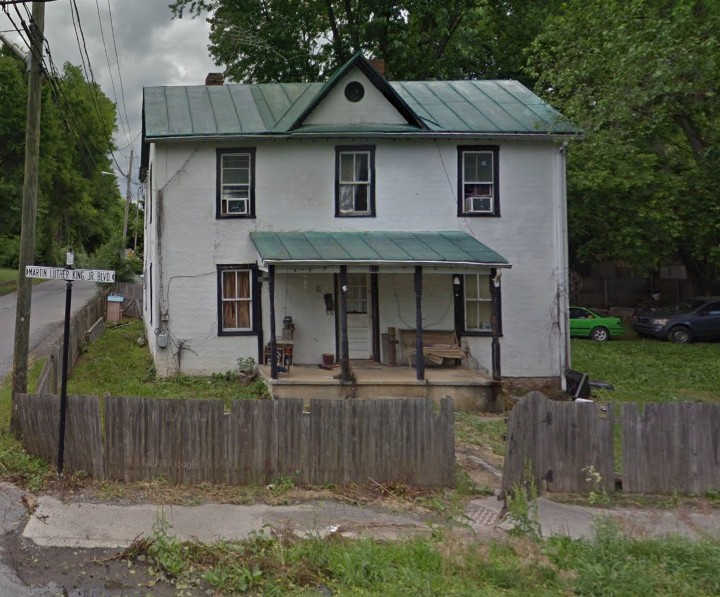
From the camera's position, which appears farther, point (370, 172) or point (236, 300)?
point (370, 172)

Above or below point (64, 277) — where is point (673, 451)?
below

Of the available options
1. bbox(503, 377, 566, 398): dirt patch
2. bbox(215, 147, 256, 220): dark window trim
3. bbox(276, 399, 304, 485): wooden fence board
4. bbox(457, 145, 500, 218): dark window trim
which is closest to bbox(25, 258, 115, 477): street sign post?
bbox(276, 399, 304, 485): wooden fence board

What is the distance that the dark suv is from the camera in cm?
2172

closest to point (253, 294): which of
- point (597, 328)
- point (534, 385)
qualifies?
point (534, 385)

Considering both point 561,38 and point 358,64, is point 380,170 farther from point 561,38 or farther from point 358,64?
point 561,38

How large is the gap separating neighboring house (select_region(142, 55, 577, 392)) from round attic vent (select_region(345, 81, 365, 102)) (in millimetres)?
24

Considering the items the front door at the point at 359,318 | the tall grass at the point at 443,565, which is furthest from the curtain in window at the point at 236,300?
the tall grass at the point at 443,565

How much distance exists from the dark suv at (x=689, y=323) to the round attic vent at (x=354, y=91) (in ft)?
51.2

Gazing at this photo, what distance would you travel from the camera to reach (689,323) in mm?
21797

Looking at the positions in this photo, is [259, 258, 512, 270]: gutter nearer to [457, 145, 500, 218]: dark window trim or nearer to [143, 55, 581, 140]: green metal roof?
[457, 145, 500, 218]: dark window trim

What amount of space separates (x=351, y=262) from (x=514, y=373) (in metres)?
4.97

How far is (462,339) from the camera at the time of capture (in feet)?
45.1

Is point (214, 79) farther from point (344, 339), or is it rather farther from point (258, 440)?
point (258, 440)

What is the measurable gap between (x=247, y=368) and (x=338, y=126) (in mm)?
6053
